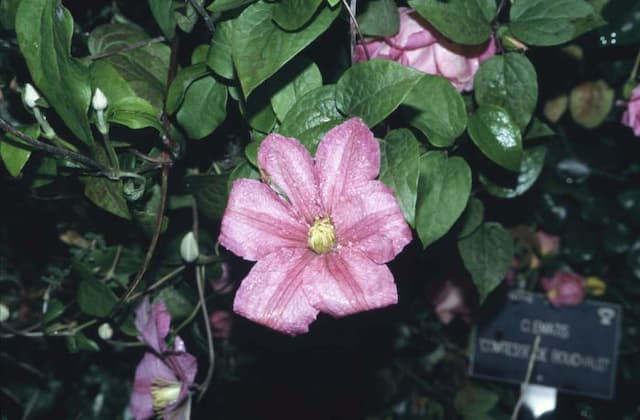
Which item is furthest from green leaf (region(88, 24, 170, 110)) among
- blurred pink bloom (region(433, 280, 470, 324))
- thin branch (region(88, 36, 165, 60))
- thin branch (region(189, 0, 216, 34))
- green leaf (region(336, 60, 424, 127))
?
blurred pink bloom (region(433, 280, 470, 324))

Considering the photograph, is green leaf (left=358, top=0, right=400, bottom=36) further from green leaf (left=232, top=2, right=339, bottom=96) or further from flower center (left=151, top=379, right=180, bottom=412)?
flower center (left=151, top=379, right=180, bottom=412)

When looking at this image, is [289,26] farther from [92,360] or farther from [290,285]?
[92,360]

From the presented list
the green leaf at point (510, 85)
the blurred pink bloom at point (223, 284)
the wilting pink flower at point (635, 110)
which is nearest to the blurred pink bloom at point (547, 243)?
the wilting pink flower at point (635, 110)

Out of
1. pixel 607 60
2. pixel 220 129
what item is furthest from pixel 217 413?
pixel 607 60

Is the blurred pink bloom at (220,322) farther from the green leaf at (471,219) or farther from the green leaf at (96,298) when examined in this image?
the green leaf at (471,219)

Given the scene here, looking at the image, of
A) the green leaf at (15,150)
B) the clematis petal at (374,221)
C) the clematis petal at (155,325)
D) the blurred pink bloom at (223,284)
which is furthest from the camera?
the blurred pink bloom at (223,284)

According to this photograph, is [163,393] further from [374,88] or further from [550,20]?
[550,20]
